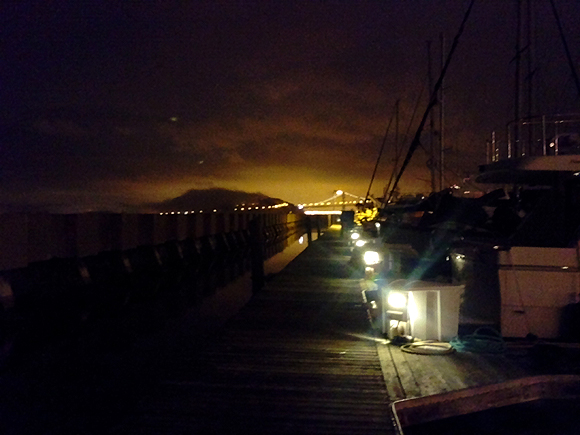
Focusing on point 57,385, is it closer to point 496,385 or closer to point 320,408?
point 320,408

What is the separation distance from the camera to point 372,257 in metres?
15.2

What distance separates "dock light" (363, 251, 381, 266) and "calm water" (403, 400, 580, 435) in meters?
8.69

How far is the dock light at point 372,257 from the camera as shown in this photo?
49.4 feet

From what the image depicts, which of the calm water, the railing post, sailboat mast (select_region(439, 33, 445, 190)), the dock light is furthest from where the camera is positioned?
sailboat mast (select_region(439, 33, 445, 190))

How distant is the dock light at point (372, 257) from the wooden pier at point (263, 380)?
3.14m

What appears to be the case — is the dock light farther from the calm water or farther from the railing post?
the calm water

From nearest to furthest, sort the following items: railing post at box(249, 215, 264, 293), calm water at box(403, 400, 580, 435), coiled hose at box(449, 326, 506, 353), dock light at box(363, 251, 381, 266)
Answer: calm water at box(403, 400, 580, 435), coiled hose at box(449, 326, 506, 353), dock light at box(363, 251, 381, 266), railing post at box(249, 215, 264, 293)

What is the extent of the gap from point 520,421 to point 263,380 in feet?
9.71

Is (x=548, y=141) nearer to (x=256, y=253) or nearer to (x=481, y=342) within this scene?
(x=481, y=342)

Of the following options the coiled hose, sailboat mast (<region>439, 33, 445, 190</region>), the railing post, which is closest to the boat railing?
the coiled hose

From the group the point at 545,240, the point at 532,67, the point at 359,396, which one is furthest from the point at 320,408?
the point at 532,67

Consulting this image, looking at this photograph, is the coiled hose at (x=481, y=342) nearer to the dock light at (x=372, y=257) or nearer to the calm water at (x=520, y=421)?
the calm water at (x=520, y=421)

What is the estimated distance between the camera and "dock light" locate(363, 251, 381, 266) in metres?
15.1

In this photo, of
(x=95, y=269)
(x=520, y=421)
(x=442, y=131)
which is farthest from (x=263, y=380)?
(x=442, y=131)
